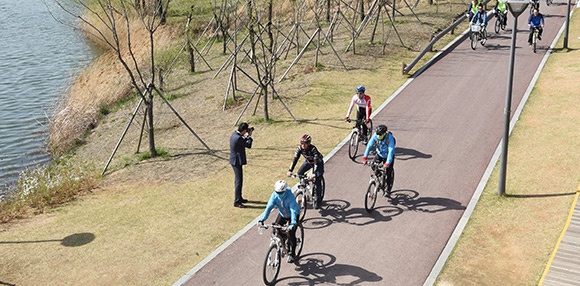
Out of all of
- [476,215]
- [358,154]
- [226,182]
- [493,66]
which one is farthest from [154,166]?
[493,66]

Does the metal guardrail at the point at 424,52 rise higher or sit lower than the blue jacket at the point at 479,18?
lower

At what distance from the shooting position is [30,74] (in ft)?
113

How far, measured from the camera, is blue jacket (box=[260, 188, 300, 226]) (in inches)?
472

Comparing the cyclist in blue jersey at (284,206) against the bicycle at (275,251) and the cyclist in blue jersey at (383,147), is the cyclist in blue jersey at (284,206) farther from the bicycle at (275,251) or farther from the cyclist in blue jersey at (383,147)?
the cyclist in blue jersey at (383,147)

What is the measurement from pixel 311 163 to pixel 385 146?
76.6 inches

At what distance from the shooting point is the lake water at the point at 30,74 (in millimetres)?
25391

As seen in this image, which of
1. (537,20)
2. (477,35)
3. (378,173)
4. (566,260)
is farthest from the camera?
(477,35)

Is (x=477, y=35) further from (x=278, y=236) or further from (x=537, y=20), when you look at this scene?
(x=278, y=236)

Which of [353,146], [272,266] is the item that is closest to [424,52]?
[353,146]

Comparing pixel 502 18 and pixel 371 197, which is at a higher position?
pixel 502 18

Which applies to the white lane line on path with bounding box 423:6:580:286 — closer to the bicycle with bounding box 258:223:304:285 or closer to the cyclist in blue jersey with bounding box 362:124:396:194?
the cyclist in blue jersey with bounding box 362:124:396:194

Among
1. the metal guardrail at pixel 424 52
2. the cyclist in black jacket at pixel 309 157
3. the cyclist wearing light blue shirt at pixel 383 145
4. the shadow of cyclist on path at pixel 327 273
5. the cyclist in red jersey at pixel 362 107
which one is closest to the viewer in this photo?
the shadow of cyclist on path at pixel 327 273

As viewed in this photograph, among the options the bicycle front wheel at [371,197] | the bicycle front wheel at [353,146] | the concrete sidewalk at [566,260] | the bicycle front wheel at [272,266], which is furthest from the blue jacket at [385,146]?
the concrete sidewalk at [566,260]

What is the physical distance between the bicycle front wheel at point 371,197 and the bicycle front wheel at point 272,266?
134 inches
